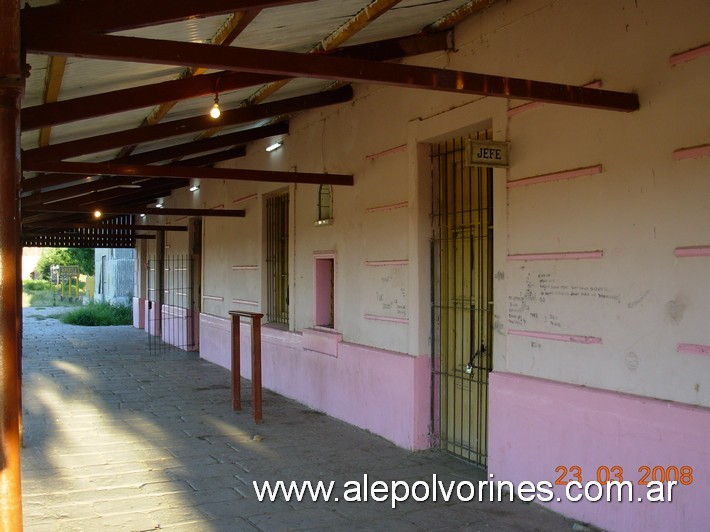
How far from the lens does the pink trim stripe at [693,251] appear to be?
3.85 meters

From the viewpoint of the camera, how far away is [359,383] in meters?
7.59

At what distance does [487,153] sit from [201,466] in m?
3.81

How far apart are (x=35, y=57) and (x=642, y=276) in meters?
4.57

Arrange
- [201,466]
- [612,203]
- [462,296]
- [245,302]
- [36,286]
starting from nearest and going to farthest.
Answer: [612,203]
[201,466]
[462,296]
[245,302]
[36,286]

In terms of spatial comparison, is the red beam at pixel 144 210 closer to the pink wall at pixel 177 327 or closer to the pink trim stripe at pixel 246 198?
the pink trim stripe at pixel 246 198

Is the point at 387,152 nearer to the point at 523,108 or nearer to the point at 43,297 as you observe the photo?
the point at 523,108

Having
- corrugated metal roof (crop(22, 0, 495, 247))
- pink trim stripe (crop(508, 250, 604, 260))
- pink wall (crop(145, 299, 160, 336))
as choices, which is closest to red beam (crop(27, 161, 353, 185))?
corrugated metal roof (crop(22, 0, 495, 247))

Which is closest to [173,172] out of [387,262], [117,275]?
[387,262]

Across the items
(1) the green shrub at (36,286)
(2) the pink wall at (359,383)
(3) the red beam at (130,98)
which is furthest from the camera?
(1) the green shrub at (36,286)

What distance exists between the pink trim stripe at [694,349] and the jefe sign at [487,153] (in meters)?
1.98

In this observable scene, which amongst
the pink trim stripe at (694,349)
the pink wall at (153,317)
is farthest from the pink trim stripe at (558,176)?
the pink wall at (153,317)

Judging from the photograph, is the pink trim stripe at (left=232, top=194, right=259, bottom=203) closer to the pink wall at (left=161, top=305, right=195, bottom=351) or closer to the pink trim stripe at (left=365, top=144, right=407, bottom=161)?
the pink trim stripe at (left=365, top=144, right=407, bottom=161)

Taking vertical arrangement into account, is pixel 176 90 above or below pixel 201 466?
above

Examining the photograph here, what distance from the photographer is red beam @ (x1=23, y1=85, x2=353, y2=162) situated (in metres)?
6.88
